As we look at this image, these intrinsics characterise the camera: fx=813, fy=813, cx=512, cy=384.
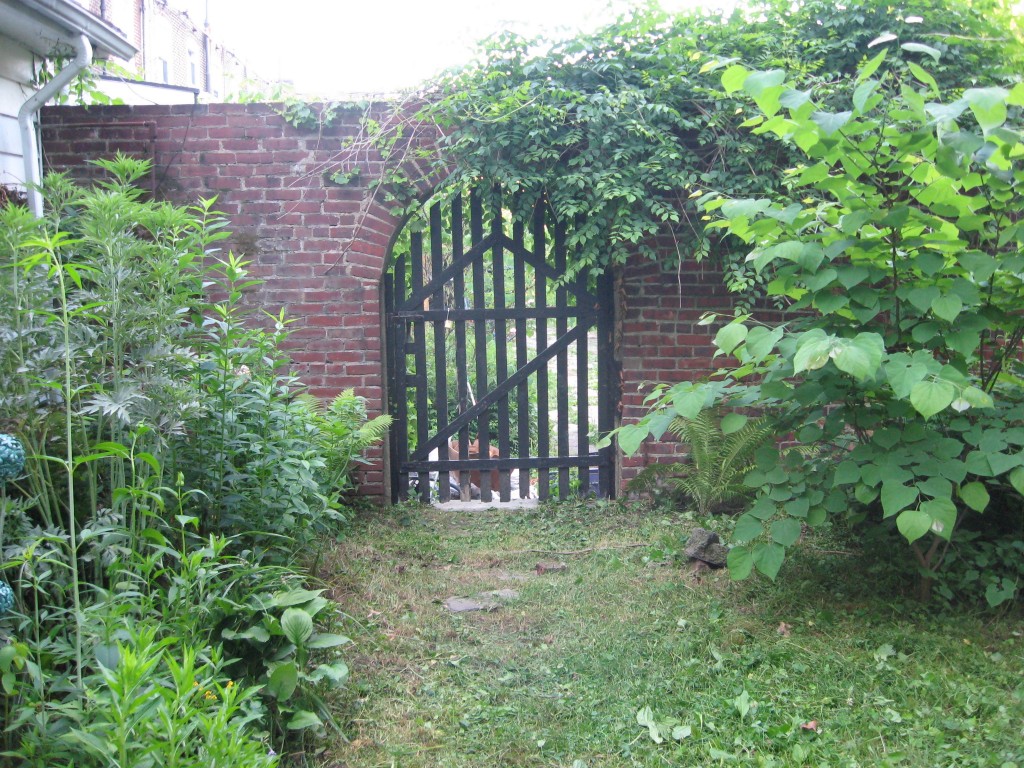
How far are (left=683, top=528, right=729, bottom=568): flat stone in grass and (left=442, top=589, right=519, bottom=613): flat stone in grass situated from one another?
36.2 inches

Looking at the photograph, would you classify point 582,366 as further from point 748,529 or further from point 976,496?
point 976,496

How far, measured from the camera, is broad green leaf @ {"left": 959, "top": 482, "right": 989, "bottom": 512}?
2.85m

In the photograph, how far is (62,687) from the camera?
6.75ft

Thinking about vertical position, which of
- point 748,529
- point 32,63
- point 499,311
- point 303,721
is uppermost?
point 32,63

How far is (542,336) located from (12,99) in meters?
3.60

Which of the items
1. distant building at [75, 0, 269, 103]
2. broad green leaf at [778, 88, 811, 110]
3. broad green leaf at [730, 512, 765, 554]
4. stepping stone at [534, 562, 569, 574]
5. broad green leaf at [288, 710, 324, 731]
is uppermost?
distant building at [75, 0, 269, 103]

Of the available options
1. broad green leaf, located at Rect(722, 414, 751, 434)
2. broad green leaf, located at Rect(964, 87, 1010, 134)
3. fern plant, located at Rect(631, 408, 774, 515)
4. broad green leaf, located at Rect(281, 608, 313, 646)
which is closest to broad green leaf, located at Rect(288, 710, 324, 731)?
broad green leaf, located at Rect(281, 608, 313, 646)

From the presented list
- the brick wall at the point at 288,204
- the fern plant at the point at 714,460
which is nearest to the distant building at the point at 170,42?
the brick wall at the point at 288,204

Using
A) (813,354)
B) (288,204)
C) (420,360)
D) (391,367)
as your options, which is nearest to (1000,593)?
(813,354)

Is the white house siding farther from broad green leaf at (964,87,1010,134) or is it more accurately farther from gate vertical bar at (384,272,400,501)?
broad green leaf at (964,87,1010,134)

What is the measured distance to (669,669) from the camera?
300 centimetres

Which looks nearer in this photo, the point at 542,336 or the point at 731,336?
the point at 731,336

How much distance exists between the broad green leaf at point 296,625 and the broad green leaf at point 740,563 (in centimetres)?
162

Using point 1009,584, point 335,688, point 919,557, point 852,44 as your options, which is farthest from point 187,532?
point 852,44
